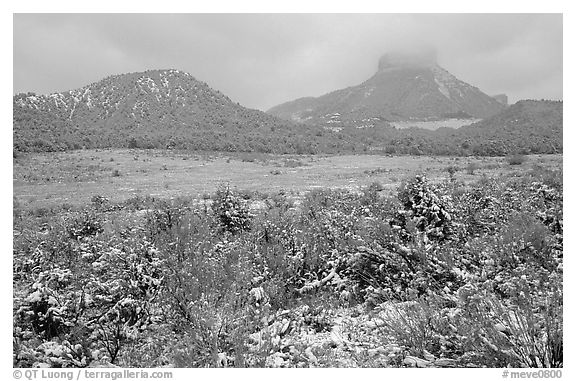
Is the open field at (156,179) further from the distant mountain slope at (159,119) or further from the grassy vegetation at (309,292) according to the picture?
the distant mountain slope at (159,119)

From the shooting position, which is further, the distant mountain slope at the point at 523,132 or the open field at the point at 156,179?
the distant mountain slope at the point at 523,132

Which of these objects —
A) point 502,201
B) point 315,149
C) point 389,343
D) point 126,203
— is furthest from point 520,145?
point 389,343

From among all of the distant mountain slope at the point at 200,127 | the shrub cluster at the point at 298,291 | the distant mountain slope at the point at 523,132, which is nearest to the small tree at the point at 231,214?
the shrub cluster at the point at 298,291

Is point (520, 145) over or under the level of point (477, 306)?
over

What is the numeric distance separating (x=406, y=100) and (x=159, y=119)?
83007 millimetres

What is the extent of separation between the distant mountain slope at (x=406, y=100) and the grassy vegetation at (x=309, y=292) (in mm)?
91823

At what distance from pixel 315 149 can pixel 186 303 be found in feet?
130

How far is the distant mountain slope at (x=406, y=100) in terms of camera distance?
10208 centimetres

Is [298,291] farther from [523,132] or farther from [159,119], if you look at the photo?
[159,119]

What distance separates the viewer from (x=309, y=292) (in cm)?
483

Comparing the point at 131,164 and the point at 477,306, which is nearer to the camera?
the point at 477,306

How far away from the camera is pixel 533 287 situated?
3979mm

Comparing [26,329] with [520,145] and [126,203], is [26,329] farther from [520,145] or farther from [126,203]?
[520,145]

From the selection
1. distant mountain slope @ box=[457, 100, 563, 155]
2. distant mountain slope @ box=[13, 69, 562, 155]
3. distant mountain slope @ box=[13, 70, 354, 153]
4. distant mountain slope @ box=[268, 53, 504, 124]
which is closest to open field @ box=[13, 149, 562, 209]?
distant mountain slope @ box=[457, 100, 563, 155]
